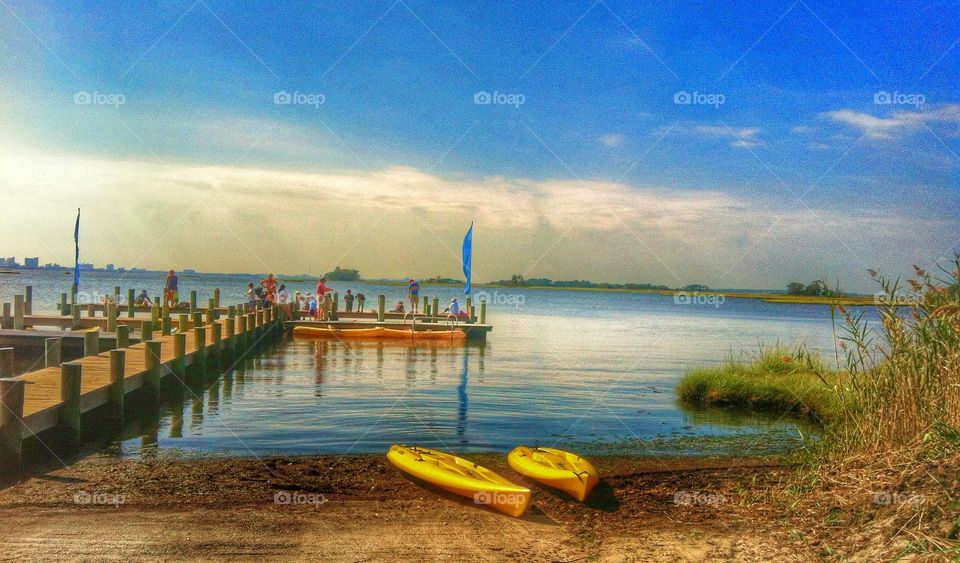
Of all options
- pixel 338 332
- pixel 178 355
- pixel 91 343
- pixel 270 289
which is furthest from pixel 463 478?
pixel 270 289

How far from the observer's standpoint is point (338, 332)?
3034cm

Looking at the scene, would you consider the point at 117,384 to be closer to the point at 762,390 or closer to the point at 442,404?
the point at 442,404

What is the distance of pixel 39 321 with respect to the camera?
82.5 ft

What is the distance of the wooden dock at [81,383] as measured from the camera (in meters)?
8.70

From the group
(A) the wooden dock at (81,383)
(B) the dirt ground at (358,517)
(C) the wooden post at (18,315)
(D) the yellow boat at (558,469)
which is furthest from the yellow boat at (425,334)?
(D) the yellow boat at (558,469)

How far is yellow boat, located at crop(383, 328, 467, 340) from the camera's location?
3034 cm

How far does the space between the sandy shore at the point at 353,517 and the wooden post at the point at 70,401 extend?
0.61 metres

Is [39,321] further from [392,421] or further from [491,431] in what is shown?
[491,431]

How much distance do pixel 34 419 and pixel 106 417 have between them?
311 centimetres

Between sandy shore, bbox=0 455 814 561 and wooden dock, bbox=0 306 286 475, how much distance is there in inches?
25.8

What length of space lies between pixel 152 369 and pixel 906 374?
12505 millimetres

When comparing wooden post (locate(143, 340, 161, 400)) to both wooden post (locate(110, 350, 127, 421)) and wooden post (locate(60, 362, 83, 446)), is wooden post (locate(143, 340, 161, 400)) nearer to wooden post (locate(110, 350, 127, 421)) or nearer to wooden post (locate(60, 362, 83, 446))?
wooden post (locate(110, 350, 127, 421))

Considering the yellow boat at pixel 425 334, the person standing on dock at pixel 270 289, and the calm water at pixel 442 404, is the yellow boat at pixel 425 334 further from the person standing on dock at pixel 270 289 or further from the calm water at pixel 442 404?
the person standing on dock at pixel 270 289

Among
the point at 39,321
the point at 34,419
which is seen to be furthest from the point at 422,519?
the point at 39,321
